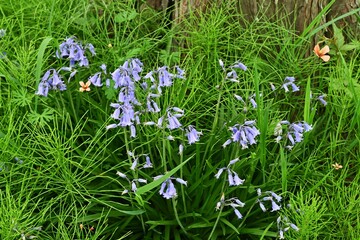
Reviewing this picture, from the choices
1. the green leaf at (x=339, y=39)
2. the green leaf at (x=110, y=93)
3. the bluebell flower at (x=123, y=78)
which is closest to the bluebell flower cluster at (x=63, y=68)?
the green leaf at (x=110, y=93)

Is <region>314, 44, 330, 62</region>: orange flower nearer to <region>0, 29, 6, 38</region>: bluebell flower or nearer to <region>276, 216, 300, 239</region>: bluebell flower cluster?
<region>276, 216, 300, 239</region>: bluebell flower cluster

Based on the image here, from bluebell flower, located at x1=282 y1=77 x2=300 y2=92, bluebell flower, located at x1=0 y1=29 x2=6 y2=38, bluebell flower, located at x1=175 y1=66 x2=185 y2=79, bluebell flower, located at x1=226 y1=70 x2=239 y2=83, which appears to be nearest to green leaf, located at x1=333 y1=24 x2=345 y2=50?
bluebell flower, located at x1=282 y1=77 x2=300 y2=92

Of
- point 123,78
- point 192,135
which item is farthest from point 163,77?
point 192,135

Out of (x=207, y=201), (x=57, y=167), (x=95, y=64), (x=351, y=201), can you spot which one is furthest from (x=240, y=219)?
(x=95, y=64)

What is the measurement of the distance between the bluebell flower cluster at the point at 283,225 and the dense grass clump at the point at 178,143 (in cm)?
1

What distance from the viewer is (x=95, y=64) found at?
2996 millimetres

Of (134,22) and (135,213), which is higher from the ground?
(134,22)

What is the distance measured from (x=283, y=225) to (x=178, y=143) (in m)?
0.62

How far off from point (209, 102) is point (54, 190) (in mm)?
899

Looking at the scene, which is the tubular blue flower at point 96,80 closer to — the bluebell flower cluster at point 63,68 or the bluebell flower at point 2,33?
the bluebell flower cluster at point 63,68

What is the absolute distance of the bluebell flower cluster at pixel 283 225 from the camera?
242cm

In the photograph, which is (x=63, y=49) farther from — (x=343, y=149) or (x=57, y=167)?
(x=343, y=149)

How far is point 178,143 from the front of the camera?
9.11ft

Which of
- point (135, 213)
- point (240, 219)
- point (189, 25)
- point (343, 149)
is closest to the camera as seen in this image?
point (135, 213)
